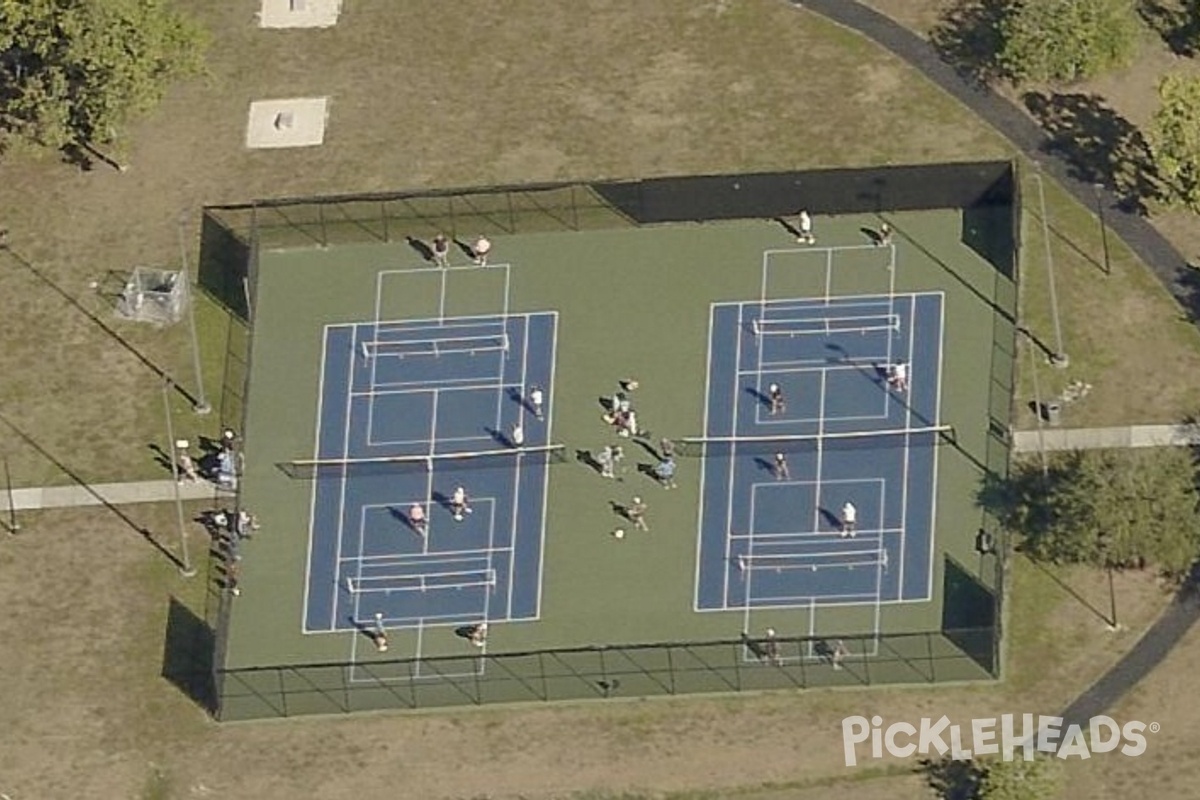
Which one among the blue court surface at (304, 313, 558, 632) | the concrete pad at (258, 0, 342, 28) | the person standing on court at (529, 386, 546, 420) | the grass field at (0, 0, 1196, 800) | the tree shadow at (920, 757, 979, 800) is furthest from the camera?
the concrete pad at (258, 0, 342, 28)

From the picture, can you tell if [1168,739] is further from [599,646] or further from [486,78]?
[486,78]

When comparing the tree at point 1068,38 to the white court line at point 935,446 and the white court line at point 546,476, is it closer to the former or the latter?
the white court line at point 935,446

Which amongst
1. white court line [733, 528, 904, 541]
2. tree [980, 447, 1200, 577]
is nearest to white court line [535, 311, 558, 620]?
white court line [733, 528, 904, 541]

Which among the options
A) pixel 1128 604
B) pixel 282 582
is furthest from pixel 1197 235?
pixel 282 582

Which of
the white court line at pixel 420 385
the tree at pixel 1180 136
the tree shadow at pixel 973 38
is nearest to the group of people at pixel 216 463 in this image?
the white court line at pixel 420 385

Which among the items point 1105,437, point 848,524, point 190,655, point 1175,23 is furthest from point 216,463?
point 1175,23

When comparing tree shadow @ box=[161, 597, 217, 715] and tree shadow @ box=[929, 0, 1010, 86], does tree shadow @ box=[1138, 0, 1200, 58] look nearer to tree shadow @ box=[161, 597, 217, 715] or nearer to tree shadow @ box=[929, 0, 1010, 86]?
tree shadow @ box=[929, 0, 1010, 86]

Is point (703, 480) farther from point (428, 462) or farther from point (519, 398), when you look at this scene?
point (428, 462)
